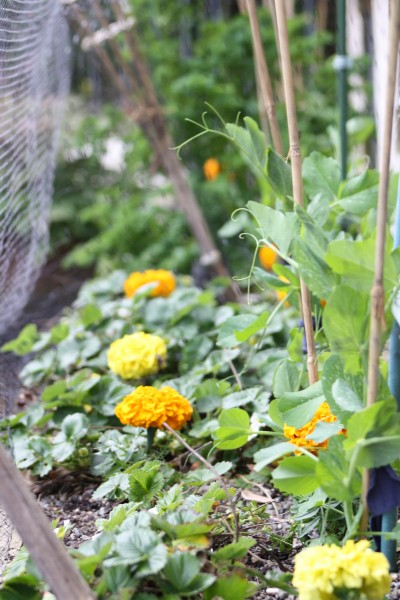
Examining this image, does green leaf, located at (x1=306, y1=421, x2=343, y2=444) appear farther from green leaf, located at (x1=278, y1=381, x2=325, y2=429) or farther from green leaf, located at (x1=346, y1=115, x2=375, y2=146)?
green leaf, located at (x1=346, y1=115, x2=375, y2=146)

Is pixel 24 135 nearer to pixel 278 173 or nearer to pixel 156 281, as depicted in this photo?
pixel 156 281

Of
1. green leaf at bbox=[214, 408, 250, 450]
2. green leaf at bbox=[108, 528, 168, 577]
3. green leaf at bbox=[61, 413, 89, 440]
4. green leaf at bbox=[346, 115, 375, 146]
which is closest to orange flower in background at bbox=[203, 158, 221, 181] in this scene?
green leaf at bbox=[346, 115, 375, 146]

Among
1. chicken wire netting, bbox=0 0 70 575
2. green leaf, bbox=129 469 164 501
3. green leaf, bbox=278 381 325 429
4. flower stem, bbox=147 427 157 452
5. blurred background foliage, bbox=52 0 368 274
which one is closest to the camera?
green leaf, bbox=278 381 325 429

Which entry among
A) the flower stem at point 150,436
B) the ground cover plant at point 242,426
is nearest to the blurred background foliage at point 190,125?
the ground cover plant at point 242,426

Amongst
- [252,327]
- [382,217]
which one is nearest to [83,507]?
[252,327]

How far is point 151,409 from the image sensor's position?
1.29 m

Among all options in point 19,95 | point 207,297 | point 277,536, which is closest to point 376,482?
point 277,536

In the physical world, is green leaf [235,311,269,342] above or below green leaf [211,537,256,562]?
above

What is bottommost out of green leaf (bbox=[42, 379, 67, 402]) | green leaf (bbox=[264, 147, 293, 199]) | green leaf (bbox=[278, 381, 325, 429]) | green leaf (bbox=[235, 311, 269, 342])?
green leaf (bbox=[42, 379, 67, 402])

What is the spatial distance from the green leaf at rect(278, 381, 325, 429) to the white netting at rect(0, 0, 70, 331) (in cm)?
107

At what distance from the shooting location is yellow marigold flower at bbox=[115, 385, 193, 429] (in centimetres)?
129

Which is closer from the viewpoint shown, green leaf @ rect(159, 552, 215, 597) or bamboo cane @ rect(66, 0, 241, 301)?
green leaf @ rect(159, 552, 215, 597)

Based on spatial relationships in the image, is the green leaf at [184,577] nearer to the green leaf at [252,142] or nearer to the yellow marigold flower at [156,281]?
the green leaf at [252,142]

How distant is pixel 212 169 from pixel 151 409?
202cm
